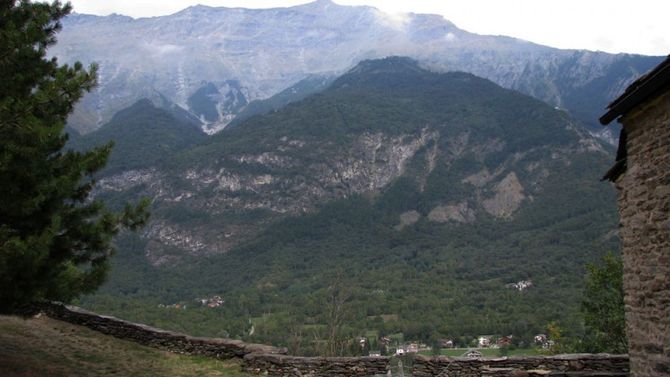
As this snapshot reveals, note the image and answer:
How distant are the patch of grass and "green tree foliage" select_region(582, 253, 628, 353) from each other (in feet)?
66.1

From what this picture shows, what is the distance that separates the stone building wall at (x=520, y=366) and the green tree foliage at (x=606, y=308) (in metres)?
16.5

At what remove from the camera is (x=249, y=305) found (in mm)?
76750

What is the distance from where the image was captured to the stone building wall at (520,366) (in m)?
12.6

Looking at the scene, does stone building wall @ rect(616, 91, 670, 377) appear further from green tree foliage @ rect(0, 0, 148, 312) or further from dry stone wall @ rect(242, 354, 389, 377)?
green tree foliage @ rect(0, 0, 148, 312)

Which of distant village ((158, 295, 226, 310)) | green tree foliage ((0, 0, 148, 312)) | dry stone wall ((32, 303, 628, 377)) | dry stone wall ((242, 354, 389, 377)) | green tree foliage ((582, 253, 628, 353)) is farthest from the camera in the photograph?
distant village ((158, 295, 226, 310))

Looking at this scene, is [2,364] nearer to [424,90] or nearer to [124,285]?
[124,285]

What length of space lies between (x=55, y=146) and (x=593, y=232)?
96050mm

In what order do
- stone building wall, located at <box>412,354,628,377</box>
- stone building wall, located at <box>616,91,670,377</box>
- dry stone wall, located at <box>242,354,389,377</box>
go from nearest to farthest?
1. stone building wall, located at <box>616,91,670,377</box>
2. stone building wall, located at <box>412,354,628,377</box>
3. dry stone wall, located at <box>242,354,389,377</box>

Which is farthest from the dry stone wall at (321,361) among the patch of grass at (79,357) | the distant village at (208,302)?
the distant village at (208,302)

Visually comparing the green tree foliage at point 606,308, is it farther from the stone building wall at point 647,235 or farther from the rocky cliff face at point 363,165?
the rocky cliff face at point 363,165

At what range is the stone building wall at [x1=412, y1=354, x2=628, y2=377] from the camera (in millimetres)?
12570

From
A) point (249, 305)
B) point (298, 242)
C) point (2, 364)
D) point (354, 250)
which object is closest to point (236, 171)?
point (298, 242)

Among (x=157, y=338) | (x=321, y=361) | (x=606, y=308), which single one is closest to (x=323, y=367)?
(x=321, y=361)

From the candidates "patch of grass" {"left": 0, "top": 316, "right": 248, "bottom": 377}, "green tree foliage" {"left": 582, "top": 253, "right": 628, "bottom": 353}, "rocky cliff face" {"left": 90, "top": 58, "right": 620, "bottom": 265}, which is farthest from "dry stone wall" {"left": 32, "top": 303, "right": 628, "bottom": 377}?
"rocky cliff face" {"left": 90, "top": 58, "right": 620, "bottom": 265}
